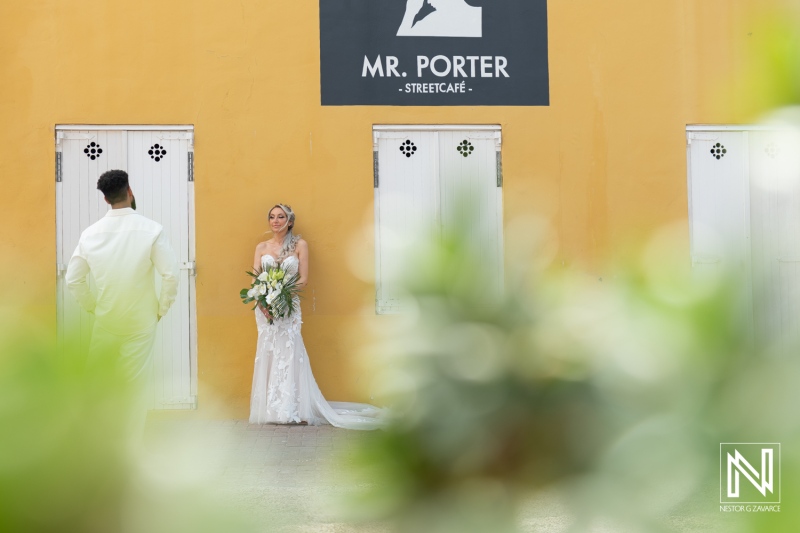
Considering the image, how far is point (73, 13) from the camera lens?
822 centimetres

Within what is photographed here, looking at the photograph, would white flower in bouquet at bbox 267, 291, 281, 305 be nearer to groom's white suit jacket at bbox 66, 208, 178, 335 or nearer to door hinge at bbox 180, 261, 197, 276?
door hinge at bbox 180, 261, 197, 276

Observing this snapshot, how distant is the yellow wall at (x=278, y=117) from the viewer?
26.8 ft

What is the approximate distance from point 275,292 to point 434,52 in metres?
2.62

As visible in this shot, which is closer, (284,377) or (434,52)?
(284,377)

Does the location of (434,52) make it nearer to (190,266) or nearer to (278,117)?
(278,117)

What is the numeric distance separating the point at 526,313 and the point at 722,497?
254 millimetres

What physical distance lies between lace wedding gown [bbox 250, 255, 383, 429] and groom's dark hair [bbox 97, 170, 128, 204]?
8.29 feet

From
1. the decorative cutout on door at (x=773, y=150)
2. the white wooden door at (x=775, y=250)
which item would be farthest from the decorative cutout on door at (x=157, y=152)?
the decorative cutout on door at (x=773, y=150)

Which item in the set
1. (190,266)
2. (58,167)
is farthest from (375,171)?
(58,167)

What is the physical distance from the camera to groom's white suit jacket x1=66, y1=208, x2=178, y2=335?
5.41 meters

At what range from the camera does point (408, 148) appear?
8469 millimetres

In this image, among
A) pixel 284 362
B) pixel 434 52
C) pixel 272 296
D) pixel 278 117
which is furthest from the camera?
pixel 434 52

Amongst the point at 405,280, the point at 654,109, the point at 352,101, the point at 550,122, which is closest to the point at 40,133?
the point at 352,101

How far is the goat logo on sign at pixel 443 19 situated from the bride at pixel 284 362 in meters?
2.05
